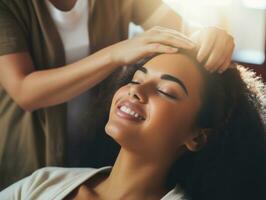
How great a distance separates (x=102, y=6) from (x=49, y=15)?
3.3 inches

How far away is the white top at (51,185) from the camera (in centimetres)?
75

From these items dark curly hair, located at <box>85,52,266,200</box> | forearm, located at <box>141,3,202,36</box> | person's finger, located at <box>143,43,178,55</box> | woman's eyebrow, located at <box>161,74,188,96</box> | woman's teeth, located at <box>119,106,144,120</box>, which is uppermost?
forearm, located at <box>141,3,202,36</box>

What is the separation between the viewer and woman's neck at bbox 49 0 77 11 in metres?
0.75

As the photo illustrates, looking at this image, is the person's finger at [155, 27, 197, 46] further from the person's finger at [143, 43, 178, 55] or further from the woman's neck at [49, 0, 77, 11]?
the woman's neck at [49, 0, 77, 11]

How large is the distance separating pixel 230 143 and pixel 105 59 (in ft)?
0.71

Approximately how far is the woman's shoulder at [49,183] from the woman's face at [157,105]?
4.6 inches

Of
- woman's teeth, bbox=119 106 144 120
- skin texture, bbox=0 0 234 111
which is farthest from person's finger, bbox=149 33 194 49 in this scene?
woman's teeth, bbox=119 106 144 120

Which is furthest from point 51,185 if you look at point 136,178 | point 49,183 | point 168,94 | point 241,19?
point 241,19

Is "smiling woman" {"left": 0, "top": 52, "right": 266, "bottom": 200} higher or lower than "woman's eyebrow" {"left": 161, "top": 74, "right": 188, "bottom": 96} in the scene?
lower

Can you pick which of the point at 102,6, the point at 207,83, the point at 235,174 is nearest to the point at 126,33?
the point at 102,6

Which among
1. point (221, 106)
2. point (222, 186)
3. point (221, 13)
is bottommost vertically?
point (222, 186)

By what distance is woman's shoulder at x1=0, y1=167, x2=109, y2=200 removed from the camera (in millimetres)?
753

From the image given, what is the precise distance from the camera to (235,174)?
0.72 meters

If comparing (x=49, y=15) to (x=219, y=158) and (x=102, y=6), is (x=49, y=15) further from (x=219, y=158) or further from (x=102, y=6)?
(x=219, y=158)
